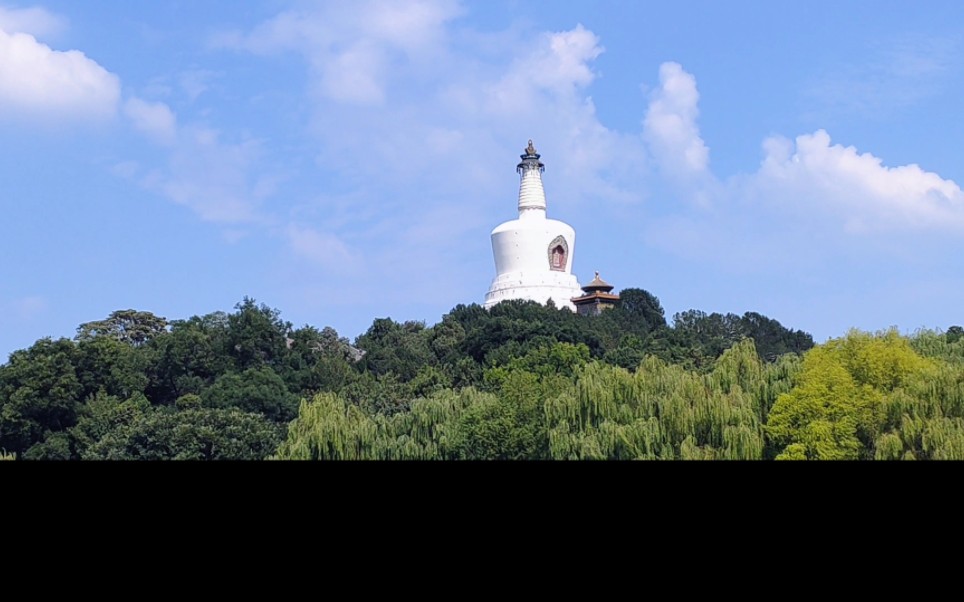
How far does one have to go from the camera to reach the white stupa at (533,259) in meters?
45.9

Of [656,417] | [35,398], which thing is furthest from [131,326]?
[656,417]

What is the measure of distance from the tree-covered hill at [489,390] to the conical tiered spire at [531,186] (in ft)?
18.1

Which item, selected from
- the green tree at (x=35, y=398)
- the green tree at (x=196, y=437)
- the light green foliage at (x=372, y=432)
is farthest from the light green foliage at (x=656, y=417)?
the green tree at (x=35, y=398)

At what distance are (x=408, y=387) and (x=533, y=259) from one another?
1623cm

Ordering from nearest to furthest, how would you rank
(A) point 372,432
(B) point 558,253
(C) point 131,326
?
(A) point 372,432
(C) point 131,326
(B) point 558,253

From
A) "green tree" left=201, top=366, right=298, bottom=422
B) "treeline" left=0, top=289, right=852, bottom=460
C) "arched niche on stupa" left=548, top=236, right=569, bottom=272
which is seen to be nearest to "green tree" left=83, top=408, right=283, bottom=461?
"treeline" left=0, top=289, right=852, bottom=460

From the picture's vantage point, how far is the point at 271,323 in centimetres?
3644

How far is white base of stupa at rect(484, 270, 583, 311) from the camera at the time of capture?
4572cm

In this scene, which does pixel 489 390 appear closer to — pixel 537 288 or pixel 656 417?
pixel 656 417

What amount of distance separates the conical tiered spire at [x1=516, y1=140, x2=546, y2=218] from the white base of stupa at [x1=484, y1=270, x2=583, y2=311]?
109 inches

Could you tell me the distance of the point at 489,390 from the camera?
30.9 m
